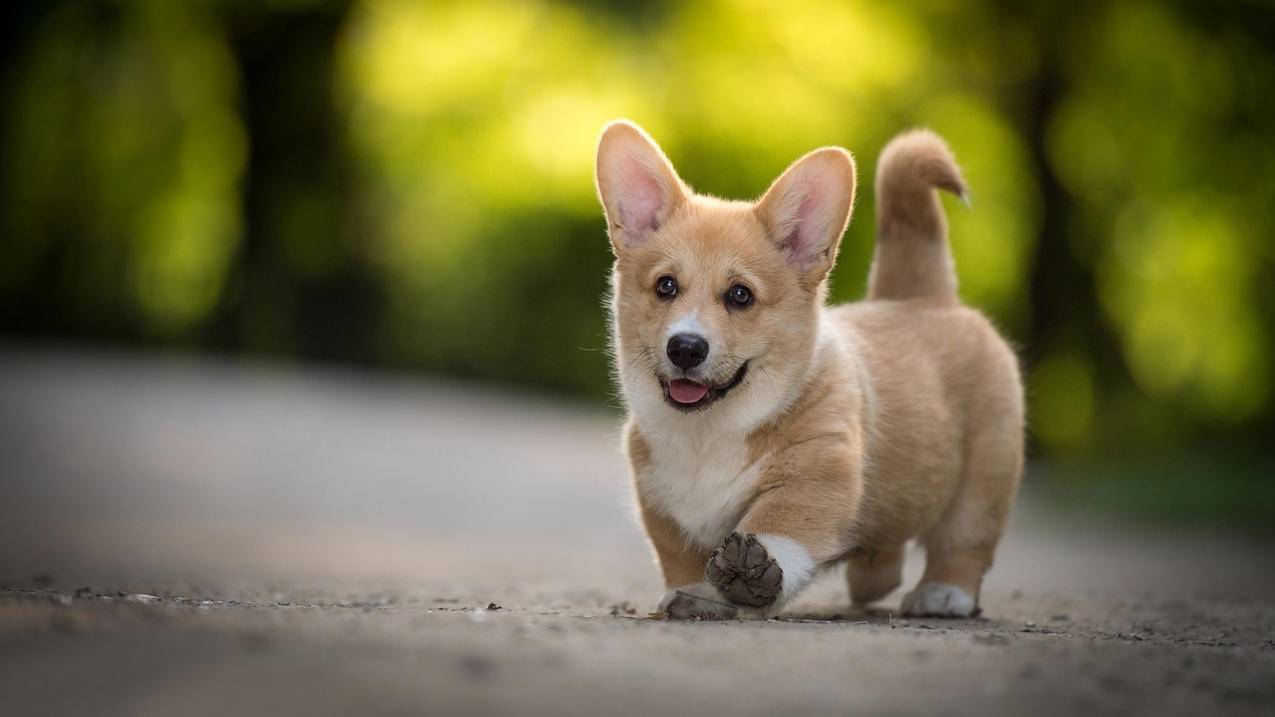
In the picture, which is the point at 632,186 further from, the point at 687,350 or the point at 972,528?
the point at 972,528

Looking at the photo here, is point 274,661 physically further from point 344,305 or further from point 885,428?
point 344,305

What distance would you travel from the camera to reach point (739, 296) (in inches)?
170

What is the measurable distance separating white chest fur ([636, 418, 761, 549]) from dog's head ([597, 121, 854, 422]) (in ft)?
0.33

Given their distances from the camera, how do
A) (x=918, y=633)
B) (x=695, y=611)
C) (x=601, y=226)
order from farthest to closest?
1. (x=601, y=226)
2. (x=695, y=611)
3. (x=918, y=633)

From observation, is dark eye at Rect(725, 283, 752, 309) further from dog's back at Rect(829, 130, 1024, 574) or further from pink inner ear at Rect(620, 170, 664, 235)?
dog's back at Rect(829, 130, 1024, 574)

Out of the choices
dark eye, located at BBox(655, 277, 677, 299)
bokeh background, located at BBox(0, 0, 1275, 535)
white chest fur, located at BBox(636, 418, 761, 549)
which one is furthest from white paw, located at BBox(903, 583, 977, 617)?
bokeh background, located at BBox(0, 0, 1275, 535)

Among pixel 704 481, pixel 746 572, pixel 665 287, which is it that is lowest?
pixel 746 572

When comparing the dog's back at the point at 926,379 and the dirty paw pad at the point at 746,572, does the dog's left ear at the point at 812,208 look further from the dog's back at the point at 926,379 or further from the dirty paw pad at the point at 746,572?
the dirty paw pad at the point at 746,572

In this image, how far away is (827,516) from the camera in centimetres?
410

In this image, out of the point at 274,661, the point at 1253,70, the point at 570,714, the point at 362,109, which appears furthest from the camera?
the point at 362,109

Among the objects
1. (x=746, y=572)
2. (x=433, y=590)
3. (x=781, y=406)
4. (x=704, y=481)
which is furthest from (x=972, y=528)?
(x=433, y=590)

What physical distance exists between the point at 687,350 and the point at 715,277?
1.05 feet

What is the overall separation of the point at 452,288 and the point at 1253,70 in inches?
394

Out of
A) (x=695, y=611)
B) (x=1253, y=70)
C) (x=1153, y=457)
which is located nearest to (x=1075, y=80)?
(x=1253, y=70)
